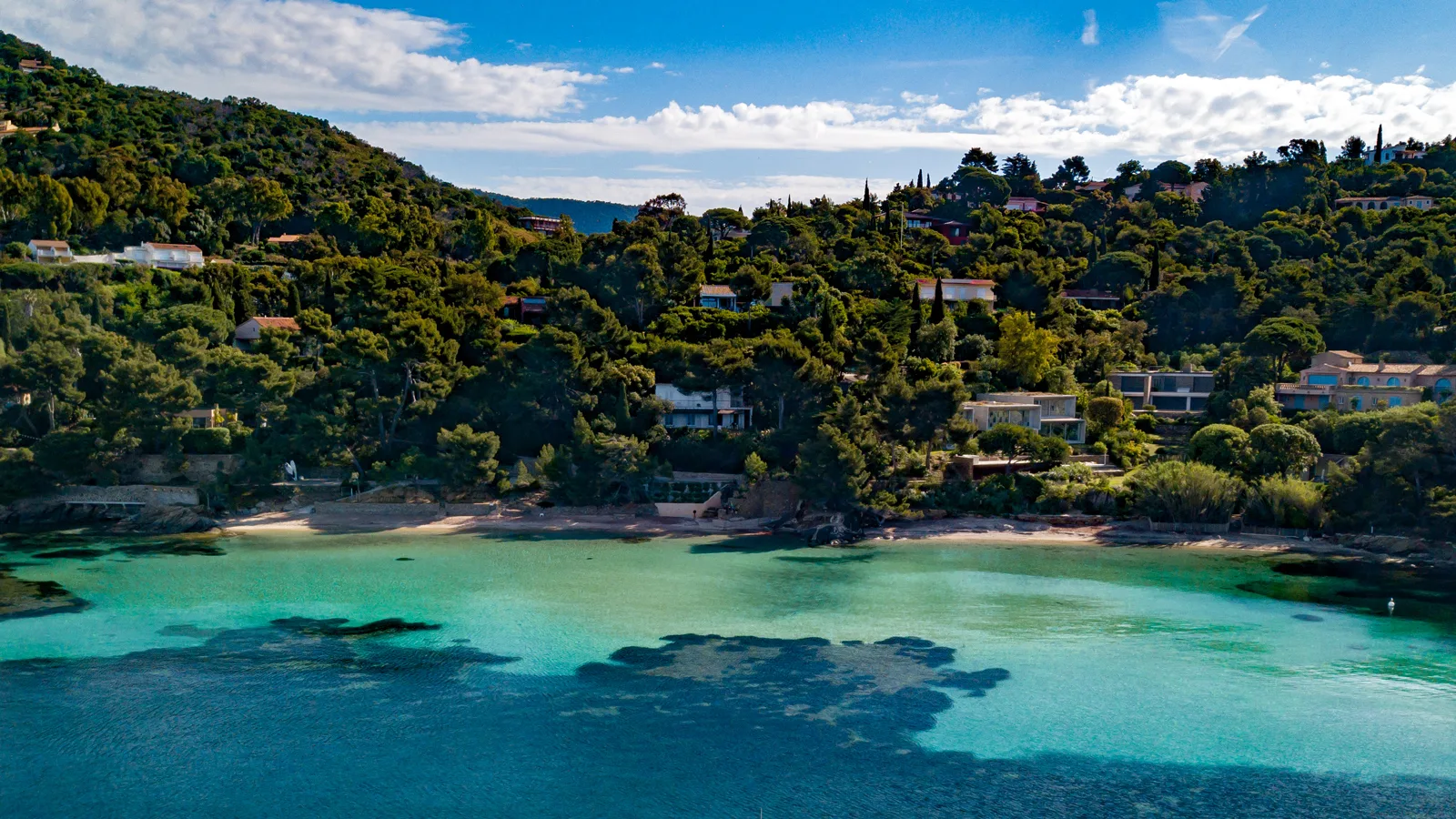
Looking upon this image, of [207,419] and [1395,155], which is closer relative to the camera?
[207,419]

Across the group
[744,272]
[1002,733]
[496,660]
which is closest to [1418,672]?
[1002,733]

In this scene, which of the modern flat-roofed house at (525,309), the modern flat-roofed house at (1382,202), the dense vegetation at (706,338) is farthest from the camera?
the modern flat-roofed house at (1382,202)

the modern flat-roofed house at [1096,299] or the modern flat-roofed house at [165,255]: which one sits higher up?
the modern flat-roofed house at [165,255]

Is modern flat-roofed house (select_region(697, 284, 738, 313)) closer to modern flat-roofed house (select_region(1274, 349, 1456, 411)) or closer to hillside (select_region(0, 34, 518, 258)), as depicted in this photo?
hillside (select_region(0, 34, 518, 258))

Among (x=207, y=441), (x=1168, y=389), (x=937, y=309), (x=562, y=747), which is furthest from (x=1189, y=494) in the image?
(x=207, y=441)

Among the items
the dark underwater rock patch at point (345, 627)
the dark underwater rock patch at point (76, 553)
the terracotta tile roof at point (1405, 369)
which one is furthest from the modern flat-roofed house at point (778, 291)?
the dark underwater rock patch at point (76, 553)

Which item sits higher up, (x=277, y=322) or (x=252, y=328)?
(x=277, y=322)

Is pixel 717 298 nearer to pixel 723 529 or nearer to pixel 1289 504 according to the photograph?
pixel 723 529

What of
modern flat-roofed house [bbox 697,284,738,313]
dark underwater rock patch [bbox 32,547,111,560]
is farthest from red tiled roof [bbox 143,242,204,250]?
modern flat-roofed house [bbox 697,284,738,313]

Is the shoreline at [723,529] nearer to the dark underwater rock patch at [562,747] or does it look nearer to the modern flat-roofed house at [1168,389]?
the dark underwater rock patch at [562,747]
